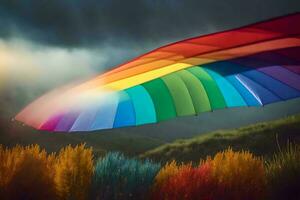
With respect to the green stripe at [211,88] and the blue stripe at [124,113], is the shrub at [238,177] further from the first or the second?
the blue stripe at [124,113]

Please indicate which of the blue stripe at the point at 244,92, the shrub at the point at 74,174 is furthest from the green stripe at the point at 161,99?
the shrub at the point at 74,174

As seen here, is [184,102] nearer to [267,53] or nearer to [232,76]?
[232,76]

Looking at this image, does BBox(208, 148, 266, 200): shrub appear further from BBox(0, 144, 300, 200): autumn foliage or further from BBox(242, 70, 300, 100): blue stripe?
BBox(242, 70, 300, 100): blue stripe

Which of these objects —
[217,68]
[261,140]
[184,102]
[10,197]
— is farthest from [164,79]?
[261,140]

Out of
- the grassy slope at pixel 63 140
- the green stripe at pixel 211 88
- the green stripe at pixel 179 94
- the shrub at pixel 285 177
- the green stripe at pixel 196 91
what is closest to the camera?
the green stripe at pixel 179 94

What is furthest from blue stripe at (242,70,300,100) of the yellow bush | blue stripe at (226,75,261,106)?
the yellow bush

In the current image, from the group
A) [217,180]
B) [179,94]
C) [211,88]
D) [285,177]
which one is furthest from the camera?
[285,177]

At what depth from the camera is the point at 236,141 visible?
61.0 feet

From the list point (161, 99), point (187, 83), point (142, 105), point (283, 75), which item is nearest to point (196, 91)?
point (187, 83)

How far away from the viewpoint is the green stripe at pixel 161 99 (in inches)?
193

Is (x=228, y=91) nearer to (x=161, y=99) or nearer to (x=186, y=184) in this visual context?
(x=161, y=99)

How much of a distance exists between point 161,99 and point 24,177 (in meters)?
2.49

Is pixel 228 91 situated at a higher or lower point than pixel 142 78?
A: lower

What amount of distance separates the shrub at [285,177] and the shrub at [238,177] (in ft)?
0.97
